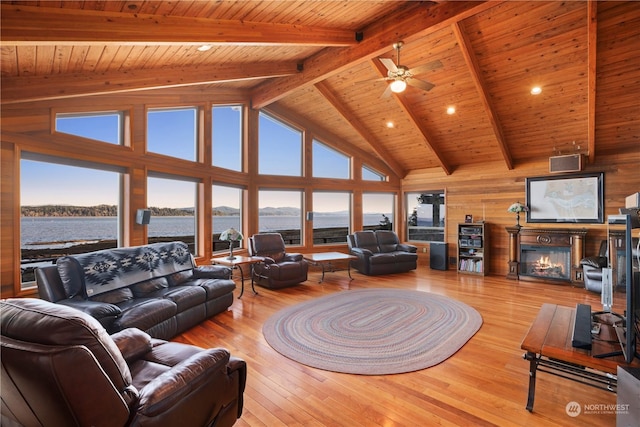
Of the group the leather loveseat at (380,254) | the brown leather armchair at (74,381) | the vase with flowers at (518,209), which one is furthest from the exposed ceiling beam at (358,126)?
the brown leather armchair at (74,381)

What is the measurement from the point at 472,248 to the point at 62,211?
7.73 metres

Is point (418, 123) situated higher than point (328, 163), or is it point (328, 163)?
point (418, 123)

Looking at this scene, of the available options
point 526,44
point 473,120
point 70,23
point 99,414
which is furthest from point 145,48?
point 473,120

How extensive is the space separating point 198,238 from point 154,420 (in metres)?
4.73

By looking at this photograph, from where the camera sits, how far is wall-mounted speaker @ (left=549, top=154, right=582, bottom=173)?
589 cm

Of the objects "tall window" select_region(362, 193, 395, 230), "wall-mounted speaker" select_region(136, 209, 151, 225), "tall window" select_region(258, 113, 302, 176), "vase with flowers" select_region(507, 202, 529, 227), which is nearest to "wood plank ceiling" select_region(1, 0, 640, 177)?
"tall window" select_region(258, 113, 302, 176)

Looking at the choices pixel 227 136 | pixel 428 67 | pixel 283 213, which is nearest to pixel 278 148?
pixel 227 136

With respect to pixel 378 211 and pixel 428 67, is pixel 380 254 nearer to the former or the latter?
pixel 378 211

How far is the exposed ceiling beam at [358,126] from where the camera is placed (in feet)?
20.3

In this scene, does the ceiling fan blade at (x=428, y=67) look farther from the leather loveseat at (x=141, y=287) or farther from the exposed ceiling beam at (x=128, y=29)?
the leather loveseat at (x=141, y=287)

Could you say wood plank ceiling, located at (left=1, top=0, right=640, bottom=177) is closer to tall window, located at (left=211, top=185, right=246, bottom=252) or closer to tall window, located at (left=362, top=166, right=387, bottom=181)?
tall window, located at (left=362, top=166, right=387, bottom=181)

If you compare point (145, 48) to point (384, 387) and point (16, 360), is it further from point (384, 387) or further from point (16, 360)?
point (384, 387)

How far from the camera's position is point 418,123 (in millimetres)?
6395

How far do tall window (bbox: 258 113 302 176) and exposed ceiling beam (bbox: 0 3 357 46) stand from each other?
3.39 m
